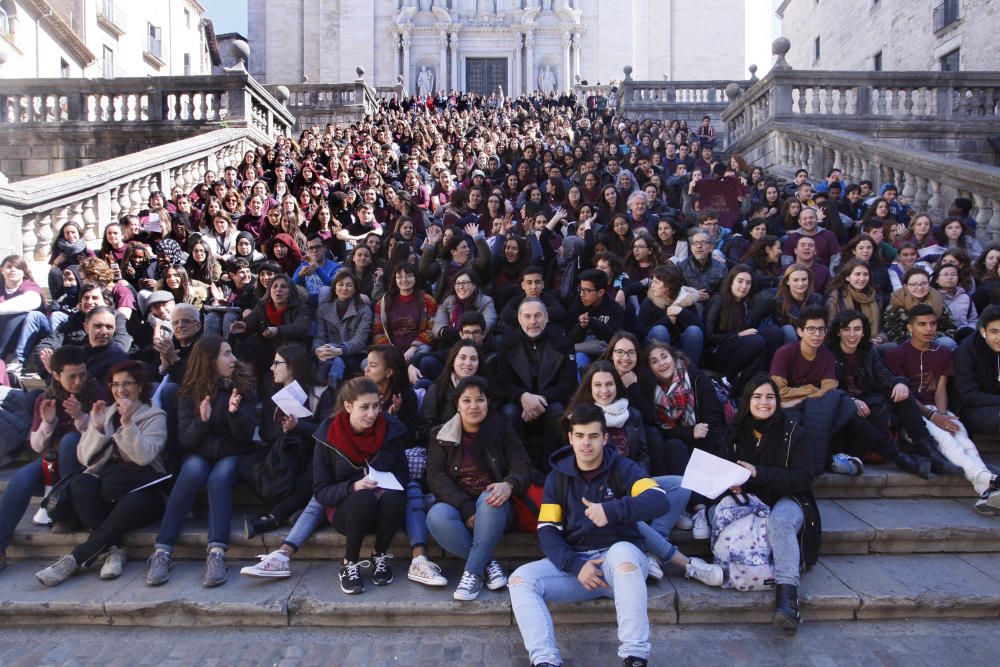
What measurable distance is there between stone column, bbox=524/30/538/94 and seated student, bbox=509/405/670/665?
3711 cm

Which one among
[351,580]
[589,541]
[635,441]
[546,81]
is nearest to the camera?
[589,541]

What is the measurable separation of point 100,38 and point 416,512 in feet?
105

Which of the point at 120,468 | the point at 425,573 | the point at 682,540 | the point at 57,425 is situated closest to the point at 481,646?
the point at 425,573

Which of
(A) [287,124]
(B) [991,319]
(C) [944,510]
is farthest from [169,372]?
(A) [287,124]

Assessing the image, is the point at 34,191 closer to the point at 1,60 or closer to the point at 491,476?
the point at 491,476

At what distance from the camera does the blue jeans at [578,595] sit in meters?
3.53

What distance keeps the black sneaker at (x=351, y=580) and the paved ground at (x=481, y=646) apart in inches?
9.3

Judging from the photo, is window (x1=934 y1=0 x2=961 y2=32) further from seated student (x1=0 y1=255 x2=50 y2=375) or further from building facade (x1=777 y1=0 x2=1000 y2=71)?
seated student (x1=0 y1=255 x2=50 y2=375)

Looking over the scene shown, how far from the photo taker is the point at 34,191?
8.04 metres

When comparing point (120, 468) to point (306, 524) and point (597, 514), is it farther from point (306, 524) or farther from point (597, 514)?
point (597, 514)

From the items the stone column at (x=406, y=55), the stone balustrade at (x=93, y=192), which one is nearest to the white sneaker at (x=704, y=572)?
the stone balustrade at (x=93, y=192)

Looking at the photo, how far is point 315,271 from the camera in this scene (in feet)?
A: 25.5

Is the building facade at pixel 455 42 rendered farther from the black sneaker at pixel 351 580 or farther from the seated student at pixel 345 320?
the black sneaker at pixel 351 580

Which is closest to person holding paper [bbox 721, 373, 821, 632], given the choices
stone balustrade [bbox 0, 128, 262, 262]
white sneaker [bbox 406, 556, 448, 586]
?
white sneaker [bbox 406, 556, 448, 586]
